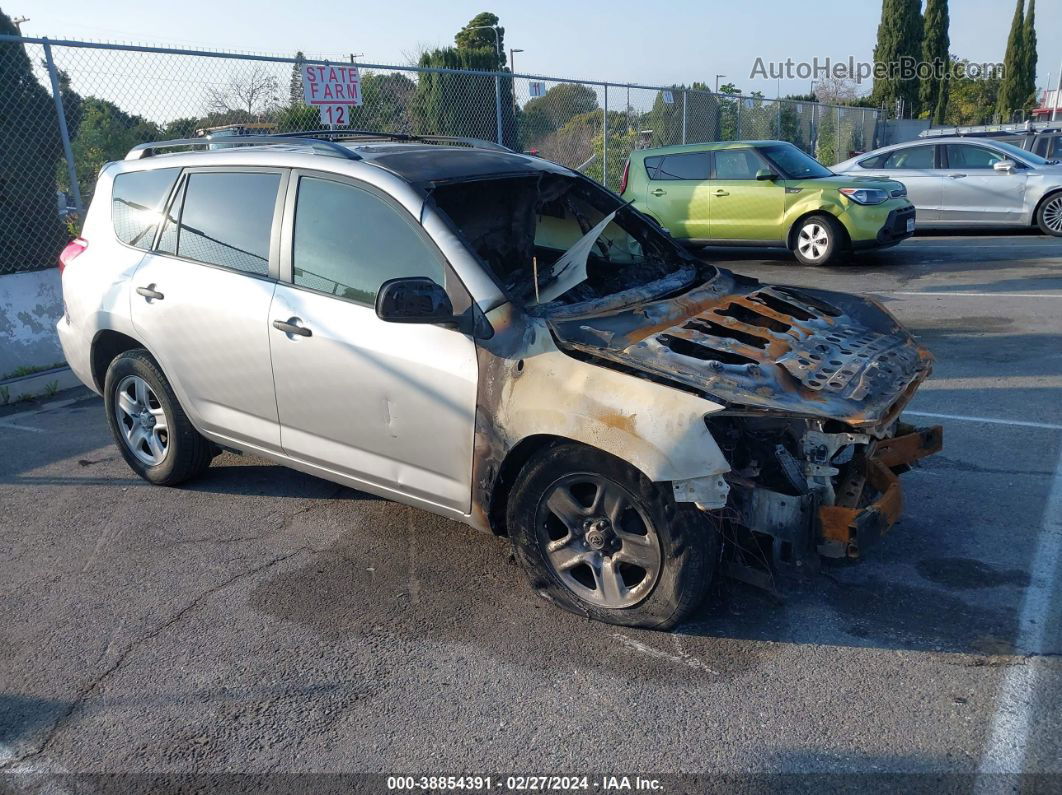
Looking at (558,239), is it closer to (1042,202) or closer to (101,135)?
(101,135)

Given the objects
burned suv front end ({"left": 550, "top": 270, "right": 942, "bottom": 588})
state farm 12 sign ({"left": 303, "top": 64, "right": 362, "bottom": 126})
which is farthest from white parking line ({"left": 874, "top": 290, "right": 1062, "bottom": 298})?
burned suv front end ({"left": 550, "top": 270, "right": 942, "bottom": 588})

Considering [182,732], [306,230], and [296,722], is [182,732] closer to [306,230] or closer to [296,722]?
[296,722]

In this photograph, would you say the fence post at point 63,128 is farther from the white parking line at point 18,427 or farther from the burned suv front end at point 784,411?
the burned suv front end at point 784,411

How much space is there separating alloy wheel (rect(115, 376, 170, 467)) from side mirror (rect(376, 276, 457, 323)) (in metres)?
2.21

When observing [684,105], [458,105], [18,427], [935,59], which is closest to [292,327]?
[18,427]

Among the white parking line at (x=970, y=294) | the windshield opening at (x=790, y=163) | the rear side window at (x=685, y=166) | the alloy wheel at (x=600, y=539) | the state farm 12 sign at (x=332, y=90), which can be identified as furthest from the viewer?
the rear side window at (x=685, y=166)

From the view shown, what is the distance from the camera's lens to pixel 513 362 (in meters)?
3.62

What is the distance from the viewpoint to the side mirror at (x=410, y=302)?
140 inches

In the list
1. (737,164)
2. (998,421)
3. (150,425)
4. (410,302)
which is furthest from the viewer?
(737,164)

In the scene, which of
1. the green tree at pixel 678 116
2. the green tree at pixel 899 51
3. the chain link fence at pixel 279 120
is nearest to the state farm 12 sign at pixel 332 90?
the chain link fence at pixel 279 120

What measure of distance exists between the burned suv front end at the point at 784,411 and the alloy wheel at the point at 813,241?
8.83 m

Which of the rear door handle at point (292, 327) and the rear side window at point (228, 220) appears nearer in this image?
the rear door handle at point (292, 327)

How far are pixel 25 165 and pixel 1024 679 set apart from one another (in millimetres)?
9057

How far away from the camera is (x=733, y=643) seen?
3.56 meters
